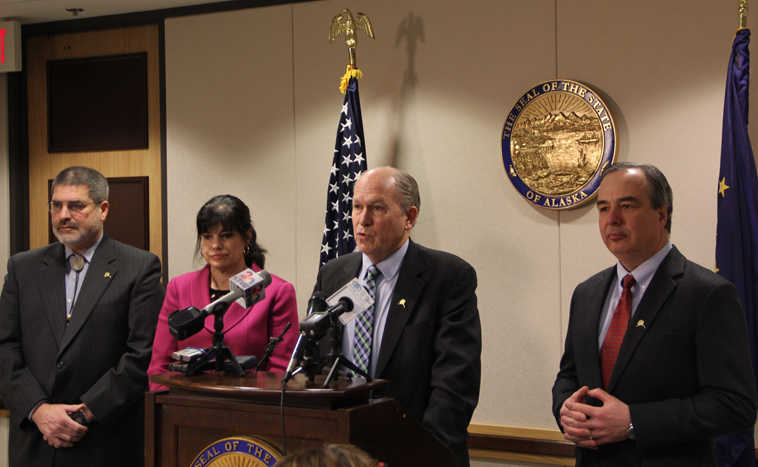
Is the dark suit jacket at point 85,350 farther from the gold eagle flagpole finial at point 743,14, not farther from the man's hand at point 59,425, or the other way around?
the gold eagle flagpole finial at point 743,14

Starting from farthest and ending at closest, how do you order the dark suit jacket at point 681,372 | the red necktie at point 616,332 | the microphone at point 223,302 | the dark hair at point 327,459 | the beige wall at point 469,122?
the beige wall at point 469,122 < the red necktie at point 616,332 < the dark suit jacket at point 681,372 < the microphone at point 223,302 < the dark hair at point 327,459

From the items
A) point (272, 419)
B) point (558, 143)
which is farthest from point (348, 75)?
point (272, 419)

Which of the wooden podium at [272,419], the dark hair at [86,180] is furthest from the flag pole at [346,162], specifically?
the wooden podium at [272,419]

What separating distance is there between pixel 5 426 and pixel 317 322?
15.2 feet

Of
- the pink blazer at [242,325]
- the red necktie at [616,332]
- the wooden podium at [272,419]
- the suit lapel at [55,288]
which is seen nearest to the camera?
the wooden podium at [272,419]

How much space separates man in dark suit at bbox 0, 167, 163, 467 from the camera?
3.22 metres

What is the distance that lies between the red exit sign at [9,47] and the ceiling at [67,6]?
0.30ft

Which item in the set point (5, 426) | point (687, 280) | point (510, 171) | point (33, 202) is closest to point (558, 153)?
point (510, 171)

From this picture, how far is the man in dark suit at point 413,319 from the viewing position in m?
2.38

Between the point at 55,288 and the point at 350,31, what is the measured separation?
227cm

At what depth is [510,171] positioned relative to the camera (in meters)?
4.49

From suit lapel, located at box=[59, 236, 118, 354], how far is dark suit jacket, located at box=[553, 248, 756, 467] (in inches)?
80.7

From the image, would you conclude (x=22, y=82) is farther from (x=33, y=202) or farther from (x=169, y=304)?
(x=169, y=304)

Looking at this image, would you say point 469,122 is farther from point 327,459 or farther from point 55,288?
point 327,459
